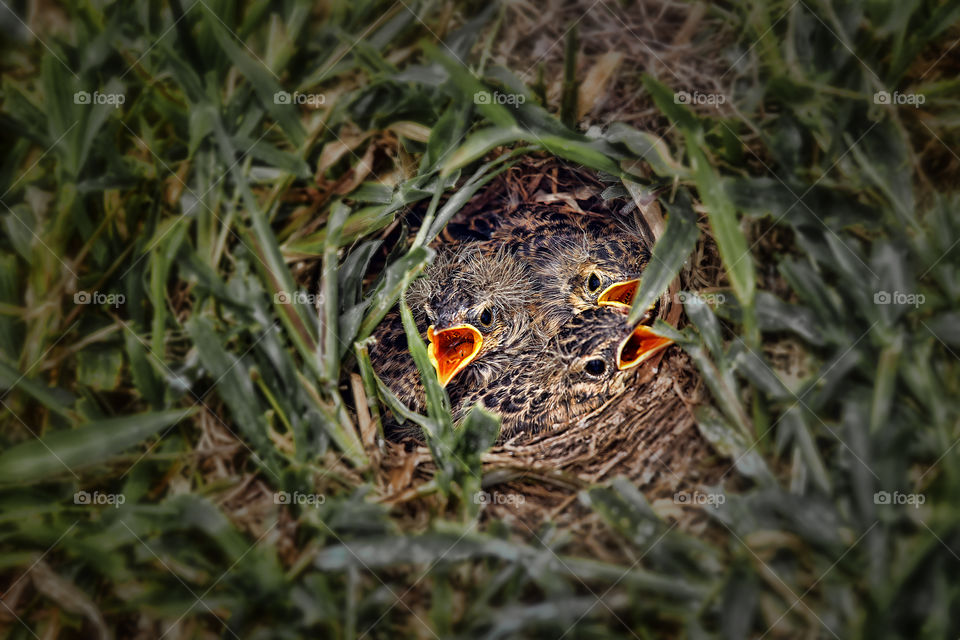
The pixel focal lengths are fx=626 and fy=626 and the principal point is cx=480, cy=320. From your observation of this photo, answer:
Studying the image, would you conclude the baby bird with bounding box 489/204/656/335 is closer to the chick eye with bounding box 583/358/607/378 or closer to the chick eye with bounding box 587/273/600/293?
the chick eye with bounding box 587/273/600/293

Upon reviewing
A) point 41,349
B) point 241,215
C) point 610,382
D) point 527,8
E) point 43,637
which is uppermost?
point 527,8

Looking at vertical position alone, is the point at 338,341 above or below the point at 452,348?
above

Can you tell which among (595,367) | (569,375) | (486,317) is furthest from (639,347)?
(486,317)

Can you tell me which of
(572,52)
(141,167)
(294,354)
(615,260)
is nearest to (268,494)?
(294,354)

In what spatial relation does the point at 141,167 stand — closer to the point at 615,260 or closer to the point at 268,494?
the point at 268,494

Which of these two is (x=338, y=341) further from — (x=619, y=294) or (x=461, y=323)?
(x=619, y=294)

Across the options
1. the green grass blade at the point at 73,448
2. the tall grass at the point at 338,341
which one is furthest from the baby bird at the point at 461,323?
the green grass blade at the point at 73,448
